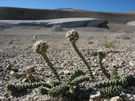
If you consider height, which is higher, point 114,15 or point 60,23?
point 114,15

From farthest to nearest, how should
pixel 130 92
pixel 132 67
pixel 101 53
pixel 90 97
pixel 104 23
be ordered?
1. pixel 104 23
2. pixel 132 67
3. pixel 101 53
4. pixel 130 92
5. pixel 90 97

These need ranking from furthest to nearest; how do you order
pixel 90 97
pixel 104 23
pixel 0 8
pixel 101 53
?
pixel 0 8 → pixel 104 23 → pixel 101 53 → pixel 90 97

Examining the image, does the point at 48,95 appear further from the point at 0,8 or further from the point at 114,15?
the point at 114,15

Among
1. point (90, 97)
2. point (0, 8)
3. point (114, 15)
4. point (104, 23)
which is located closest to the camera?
point (90, 97)

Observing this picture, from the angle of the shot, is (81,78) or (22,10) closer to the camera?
(81,78)

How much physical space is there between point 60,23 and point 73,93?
20.6m

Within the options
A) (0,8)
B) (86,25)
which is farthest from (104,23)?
(0,8)

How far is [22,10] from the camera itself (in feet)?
115

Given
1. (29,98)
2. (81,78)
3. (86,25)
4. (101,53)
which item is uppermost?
(86,25)

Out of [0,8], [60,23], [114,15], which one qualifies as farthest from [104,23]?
[0,8]

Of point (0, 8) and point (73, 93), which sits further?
point (0, 8)

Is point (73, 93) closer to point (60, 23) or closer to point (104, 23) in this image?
point (60, 23)

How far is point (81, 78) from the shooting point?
234 cm

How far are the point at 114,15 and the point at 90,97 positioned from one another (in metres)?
41.4
